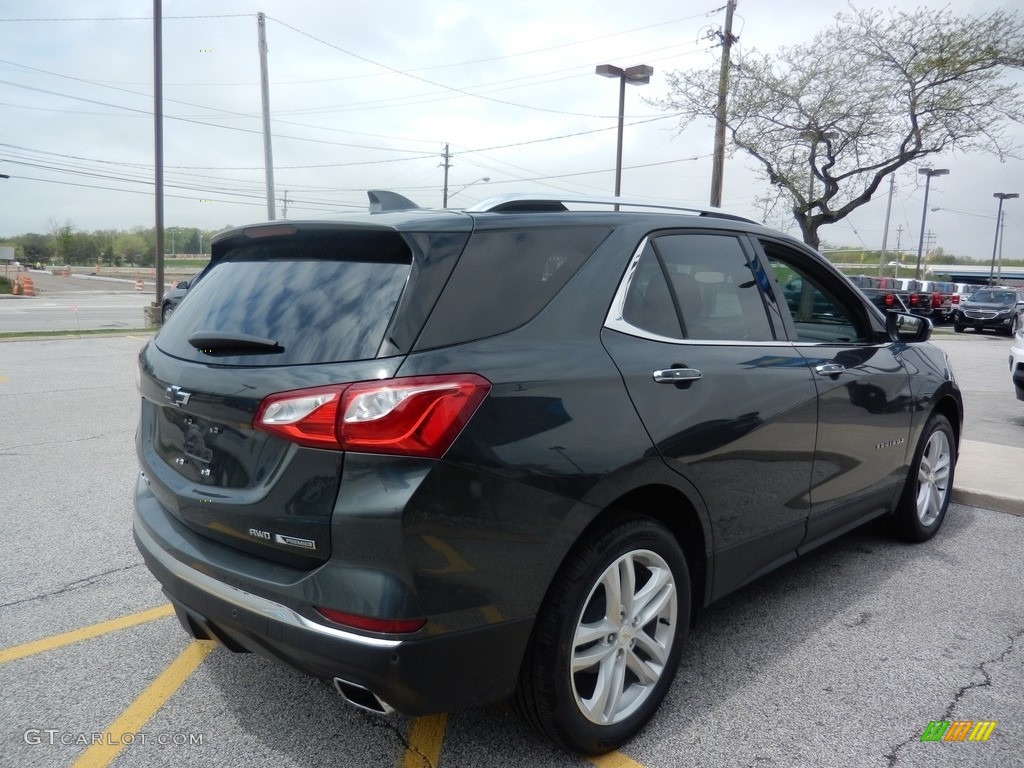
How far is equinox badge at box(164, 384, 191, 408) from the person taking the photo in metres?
2.46

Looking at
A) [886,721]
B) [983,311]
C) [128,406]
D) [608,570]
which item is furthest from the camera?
[983,311]

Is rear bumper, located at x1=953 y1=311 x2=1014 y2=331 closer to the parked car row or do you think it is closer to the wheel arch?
the parked car row

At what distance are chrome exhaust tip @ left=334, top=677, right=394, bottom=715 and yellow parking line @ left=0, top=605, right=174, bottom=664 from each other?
175cm

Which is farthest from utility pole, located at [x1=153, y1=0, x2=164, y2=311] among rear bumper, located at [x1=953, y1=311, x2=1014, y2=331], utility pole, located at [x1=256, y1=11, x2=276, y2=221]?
rear bumper, located at [x1=953, y1=311, x2=1014, y2=331]

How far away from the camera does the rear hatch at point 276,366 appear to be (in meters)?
2.12

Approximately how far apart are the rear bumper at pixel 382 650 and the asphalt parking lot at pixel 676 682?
1.54 feet

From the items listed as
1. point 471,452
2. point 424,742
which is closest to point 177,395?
point 471,452

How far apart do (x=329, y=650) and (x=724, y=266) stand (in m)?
2.14

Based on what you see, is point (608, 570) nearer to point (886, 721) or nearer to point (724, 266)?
point (886, 721)

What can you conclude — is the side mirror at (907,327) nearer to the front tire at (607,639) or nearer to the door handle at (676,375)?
the door handle at (676,375)

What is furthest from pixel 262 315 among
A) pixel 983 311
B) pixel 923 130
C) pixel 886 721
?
pixel 983 311

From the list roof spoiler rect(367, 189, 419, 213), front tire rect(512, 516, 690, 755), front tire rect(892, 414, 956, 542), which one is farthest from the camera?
front tire rect(892, 414, 956, 542)

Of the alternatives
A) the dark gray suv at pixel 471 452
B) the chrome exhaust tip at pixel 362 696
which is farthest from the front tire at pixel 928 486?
the chrome exhaust tip at pixel 362 696

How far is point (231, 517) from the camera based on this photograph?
7.49 ft
